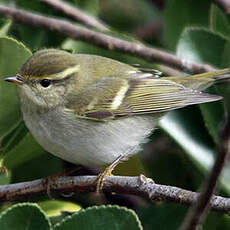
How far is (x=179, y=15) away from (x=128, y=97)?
666 millimetres

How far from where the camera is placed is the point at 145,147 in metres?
3.93

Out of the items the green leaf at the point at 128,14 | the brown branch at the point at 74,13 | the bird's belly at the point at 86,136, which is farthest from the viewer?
the green leaf at the point at 128,14

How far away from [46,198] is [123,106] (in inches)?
28.7

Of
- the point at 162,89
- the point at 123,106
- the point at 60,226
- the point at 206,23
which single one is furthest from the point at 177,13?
the point at 60,226

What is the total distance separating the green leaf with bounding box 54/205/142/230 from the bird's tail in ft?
4.57

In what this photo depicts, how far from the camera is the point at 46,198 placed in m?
3.01

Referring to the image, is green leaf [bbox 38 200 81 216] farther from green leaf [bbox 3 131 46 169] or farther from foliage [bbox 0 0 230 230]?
green leaf [bbox 3 131 46 169]

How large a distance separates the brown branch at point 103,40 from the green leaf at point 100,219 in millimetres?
1602

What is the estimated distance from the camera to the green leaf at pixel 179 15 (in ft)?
11.4

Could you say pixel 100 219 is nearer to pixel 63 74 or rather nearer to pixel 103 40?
pixel 63 74


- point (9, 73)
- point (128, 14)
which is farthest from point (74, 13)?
point (9, 73)

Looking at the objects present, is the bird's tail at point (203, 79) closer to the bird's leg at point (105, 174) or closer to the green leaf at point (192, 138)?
the green leaf at point (192, 138)

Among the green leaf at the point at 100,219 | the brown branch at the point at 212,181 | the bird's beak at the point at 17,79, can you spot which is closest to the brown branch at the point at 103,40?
the bird's beak at the point at 17,79

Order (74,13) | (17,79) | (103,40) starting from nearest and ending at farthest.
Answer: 1. (17,79)
2. (103,40)
3. (74,13)
